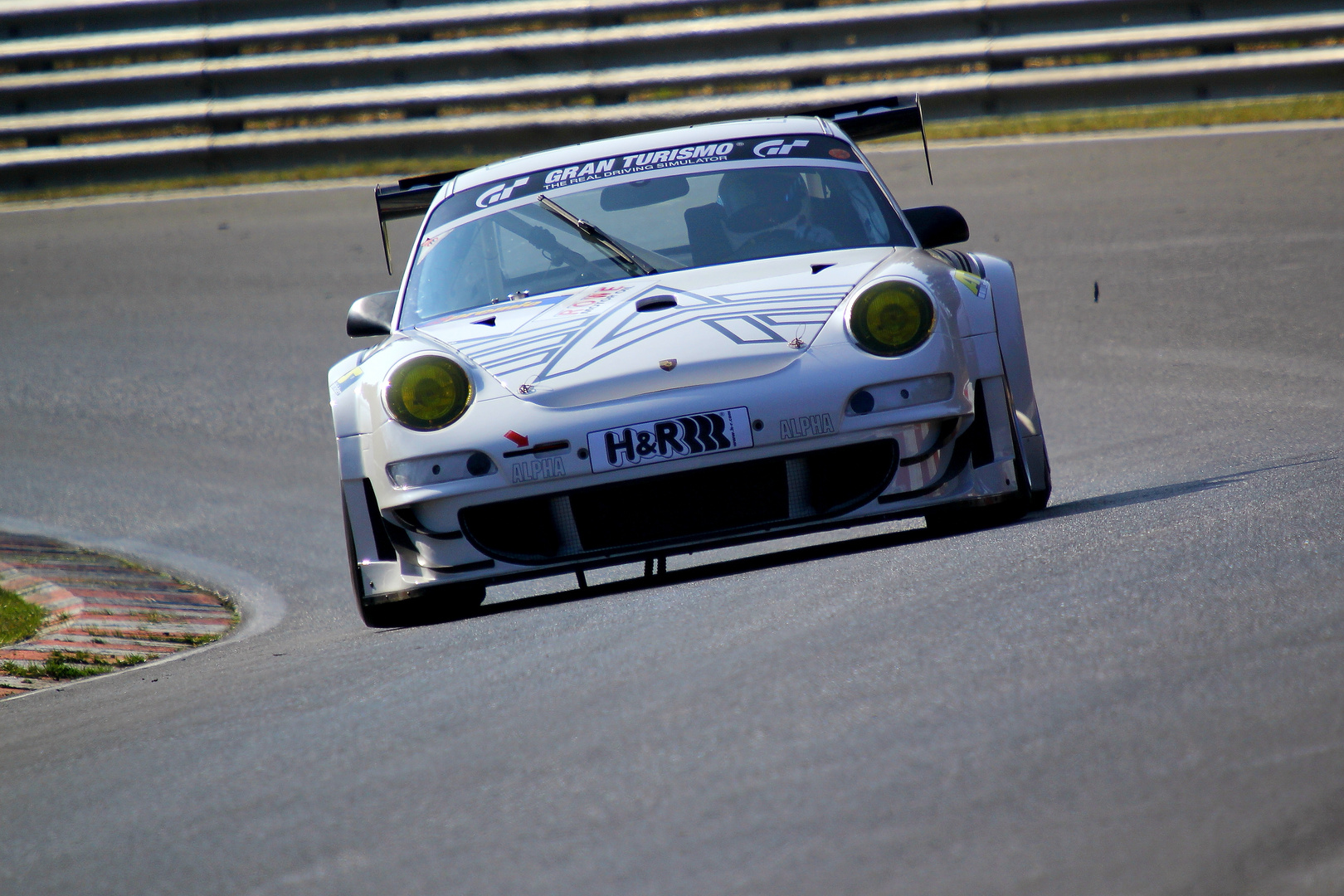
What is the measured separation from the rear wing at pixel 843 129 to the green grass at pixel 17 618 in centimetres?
188

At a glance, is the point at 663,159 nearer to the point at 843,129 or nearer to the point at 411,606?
the point at 843,129

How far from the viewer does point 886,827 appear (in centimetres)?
213

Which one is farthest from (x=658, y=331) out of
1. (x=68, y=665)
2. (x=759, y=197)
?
(x=68, y=665)

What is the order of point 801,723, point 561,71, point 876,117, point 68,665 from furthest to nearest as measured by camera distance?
1. point 561,71
2. point 876,117
3. point 68,665
4. point 801,723

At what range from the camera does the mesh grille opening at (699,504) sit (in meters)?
3.92

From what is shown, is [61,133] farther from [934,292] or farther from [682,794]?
[682,794]

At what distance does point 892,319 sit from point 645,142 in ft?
5.67

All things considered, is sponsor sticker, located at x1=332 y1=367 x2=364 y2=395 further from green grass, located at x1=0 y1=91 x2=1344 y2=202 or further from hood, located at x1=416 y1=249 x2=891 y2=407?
green grass, located at x1=0 y1=91 x2=1344 y2=202

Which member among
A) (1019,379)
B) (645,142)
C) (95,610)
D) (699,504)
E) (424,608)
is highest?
(645,142)

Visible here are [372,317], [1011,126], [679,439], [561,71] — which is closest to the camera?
[679,439]

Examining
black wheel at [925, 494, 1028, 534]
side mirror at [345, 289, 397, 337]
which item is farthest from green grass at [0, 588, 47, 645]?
black wheel at [925, 494, 1028, 534]

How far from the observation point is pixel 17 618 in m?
5.71

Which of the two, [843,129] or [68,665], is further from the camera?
[843,129]

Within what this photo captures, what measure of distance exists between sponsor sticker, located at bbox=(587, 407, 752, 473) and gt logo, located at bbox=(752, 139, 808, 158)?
167 centimetres
